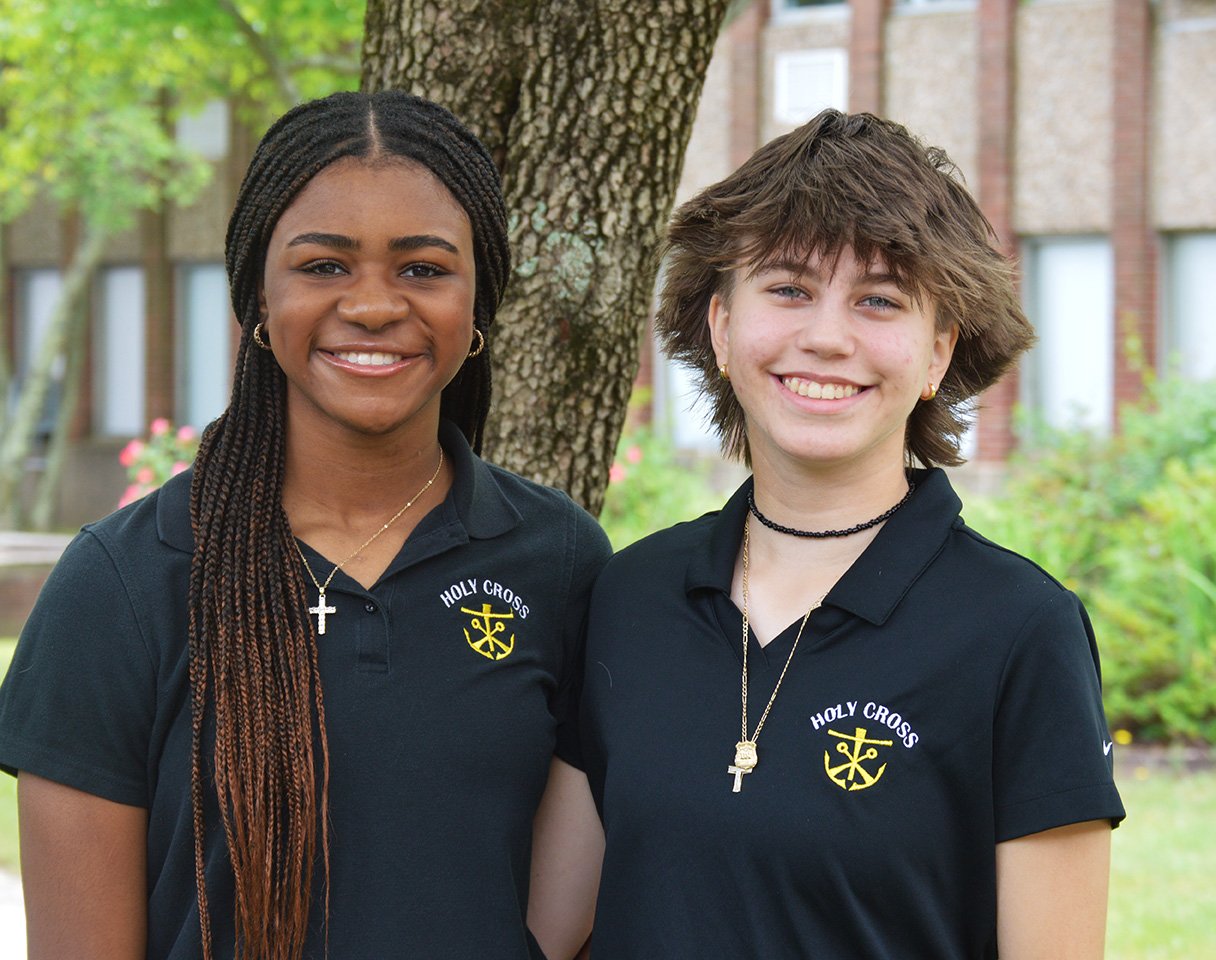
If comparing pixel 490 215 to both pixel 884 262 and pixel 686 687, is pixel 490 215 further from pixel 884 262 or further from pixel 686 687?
pixel 686 687

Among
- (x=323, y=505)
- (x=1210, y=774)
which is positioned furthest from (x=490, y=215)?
(x=1210, y=774)

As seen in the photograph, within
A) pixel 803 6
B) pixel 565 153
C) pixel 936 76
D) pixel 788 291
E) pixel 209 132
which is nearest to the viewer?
pixel 788 291

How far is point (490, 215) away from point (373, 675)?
2.48ft

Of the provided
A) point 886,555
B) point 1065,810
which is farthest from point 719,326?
point 1065,810

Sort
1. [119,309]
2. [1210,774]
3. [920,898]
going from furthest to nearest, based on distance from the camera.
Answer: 1. [119,309]
2. [1210,774]
3. [920,898]

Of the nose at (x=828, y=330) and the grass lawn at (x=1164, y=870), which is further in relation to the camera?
the grass lawn at (x=1164, y=870)

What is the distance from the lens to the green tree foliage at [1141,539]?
26.7 feet

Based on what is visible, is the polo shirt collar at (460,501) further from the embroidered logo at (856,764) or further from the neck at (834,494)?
the embroidered logo at (856,764)

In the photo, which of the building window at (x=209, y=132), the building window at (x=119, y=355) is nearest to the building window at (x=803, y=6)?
the building window at (x=209, y=132)

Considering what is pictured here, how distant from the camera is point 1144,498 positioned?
8617mm

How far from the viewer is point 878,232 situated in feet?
7.97

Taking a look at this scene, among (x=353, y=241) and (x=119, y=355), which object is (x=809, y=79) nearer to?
(x=119, y=355)

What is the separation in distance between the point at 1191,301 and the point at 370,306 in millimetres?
13774

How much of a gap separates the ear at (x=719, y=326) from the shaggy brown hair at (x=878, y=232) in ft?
0.07
